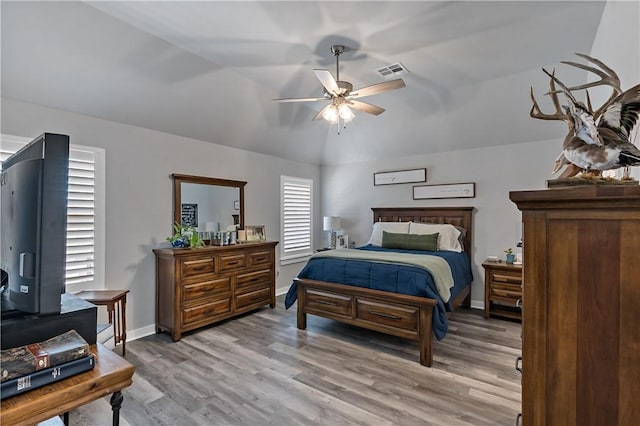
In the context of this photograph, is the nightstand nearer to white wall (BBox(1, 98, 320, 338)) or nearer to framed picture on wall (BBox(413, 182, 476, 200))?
framed picture on wall (BBox(413, 182, 476, 200))

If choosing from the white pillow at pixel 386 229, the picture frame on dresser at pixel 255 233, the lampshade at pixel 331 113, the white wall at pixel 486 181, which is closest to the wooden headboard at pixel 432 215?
the white wall at pixel 486 181

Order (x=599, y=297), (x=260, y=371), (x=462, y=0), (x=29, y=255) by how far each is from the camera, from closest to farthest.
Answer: (x=599, y=297), (x=29, y=255), (x=462, y=0), (x=260, y=371)

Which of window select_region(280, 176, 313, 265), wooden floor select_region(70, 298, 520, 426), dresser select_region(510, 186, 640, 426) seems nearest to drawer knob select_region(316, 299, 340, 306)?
→ wooden floor select_region(70, 298, 520, 426)

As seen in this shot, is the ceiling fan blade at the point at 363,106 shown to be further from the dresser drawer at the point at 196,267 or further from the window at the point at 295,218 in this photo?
the window at the point at 295,218

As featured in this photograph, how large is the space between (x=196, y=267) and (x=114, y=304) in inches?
35.0

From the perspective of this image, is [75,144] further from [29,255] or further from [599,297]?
[599,297]

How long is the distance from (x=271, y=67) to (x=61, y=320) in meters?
3.11

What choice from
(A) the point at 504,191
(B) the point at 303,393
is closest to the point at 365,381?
(B) the point at 303,393

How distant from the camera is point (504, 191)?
4.57 m

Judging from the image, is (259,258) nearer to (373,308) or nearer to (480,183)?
(373,308)

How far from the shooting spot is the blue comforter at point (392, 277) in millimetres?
3041

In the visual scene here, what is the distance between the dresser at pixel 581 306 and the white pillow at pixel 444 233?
3.68m

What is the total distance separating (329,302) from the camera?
3.66 metres

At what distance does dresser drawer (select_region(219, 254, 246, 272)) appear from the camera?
4.04 m
